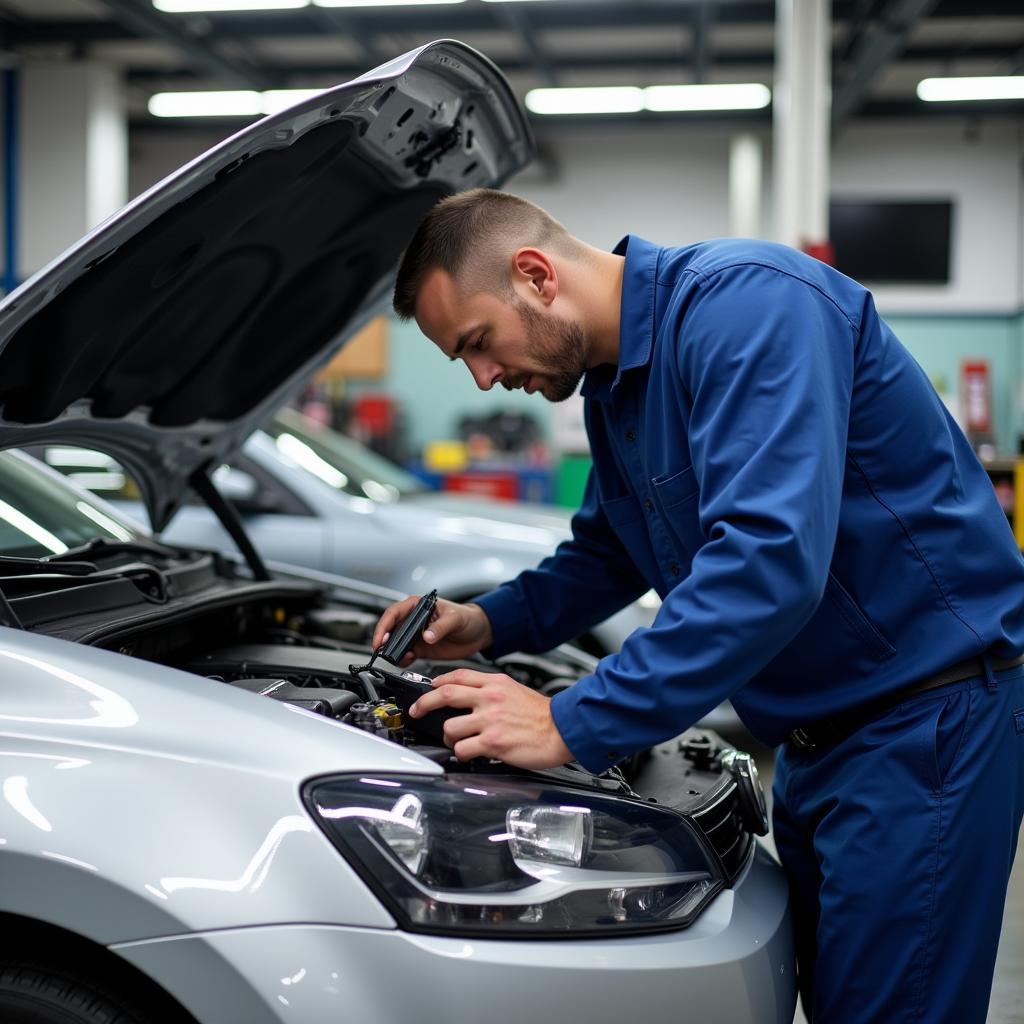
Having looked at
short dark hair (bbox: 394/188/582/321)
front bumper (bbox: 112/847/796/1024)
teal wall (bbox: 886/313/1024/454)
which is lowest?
front bumper (bbox: 112/847/796/1024)

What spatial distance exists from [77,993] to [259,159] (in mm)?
1073

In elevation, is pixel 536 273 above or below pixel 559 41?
below

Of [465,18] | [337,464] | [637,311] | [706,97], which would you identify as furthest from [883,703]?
[706,97]

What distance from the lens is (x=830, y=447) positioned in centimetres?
131

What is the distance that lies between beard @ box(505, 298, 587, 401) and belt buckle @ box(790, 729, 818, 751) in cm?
58

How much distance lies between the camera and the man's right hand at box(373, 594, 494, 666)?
187 cm

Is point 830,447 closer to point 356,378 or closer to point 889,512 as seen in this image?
point 889,512

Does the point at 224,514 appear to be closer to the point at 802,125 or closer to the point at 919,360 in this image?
the point at 802,125

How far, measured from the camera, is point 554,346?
157 cm

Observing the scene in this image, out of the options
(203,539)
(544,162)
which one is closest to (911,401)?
(203,539)

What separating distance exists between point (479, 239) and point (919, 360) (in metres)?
11.6

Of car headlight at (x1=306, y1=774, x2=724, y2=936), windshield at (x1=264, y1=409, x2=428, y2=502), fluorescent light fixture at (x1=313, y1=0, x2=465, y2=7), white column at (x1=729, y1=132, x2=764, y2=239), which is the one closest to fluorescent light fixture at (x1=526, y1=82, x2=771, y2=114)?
white column at (x1=729, y1=132, x2=764, y2=239)

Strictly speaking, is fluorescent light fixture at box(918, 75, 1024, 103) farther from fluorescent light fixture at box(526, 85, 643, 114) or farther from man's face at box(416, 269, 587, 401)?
man's face at box(416, 269, 587, 401)

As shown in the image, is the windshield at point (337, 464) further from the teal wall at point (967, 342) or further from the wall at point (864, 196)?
the teal wall at point (967, 342)
